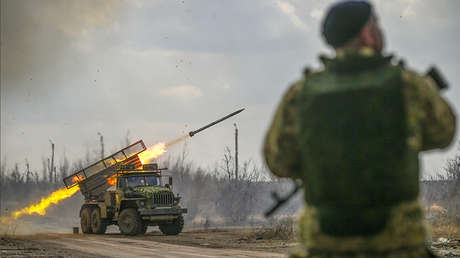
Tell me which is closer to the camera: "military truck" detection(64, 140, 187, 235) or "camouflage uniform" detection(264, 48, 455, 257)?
"camouflage uniform" detection(264, 48, 455, 257)

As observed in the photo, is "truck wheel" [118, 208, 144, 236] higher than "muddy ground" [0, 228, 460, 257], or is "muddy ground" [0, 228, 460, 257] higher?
"truck wheel" [118, 208, 144, 236]

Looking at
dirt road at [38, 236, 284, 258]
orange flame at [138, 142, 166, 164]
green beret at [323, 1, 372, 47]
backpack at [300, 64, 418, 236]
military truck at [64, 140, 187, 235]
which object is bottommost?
dirt road at [38, 236, 284, 258]

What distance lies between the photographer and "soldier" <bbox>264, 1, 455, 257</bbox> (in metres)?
2.83

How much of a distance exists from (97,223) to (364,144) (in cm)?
2467

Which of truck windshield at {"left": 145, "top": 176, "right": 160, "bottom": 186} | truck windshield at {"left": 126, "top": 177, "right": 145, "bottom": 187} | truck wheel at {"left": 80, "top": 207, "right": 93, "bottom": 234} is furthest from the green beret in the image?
truck wheel at {"left": 80, "top": 207, "right": 93, "bottom": 234}

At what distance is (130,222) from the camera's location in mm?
24578

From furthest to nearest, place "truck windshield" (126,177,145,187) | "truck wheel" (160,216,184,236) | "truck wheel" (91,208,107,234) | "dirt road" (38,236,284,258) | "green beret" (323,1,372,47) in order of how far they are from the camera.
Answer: "truck wheel" (91,208,107,234), "truck windshield" (126,177,145,187), "truck wheel" (160,216,184,236), "dirt road" (38,236,284,258), "green beret" (323,1,372,47)

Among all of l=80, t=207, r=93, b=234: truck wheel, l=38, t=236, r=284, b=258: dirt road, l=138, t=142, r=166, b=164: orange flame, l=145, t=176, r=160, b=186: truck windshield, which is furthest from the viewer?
l=80, t=207, r=93, b=234: truck wheel

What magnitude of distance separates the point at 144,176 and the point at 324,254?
22.8m

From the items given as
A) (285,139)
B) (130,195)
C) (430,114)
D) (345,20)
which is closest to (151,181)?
(130,195)

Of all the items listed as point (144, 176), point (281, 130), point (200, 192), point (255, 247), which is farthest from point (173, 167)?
point (281, 130)

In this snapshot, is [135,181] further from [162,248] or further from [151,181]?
[162,248]

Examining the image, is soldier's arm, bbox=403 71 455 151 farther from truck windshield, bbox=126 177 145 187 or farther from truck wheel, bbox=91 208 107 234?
truck wheel, bbox=91 208 107 234

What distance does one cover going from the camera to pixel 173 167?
64.6 meters
